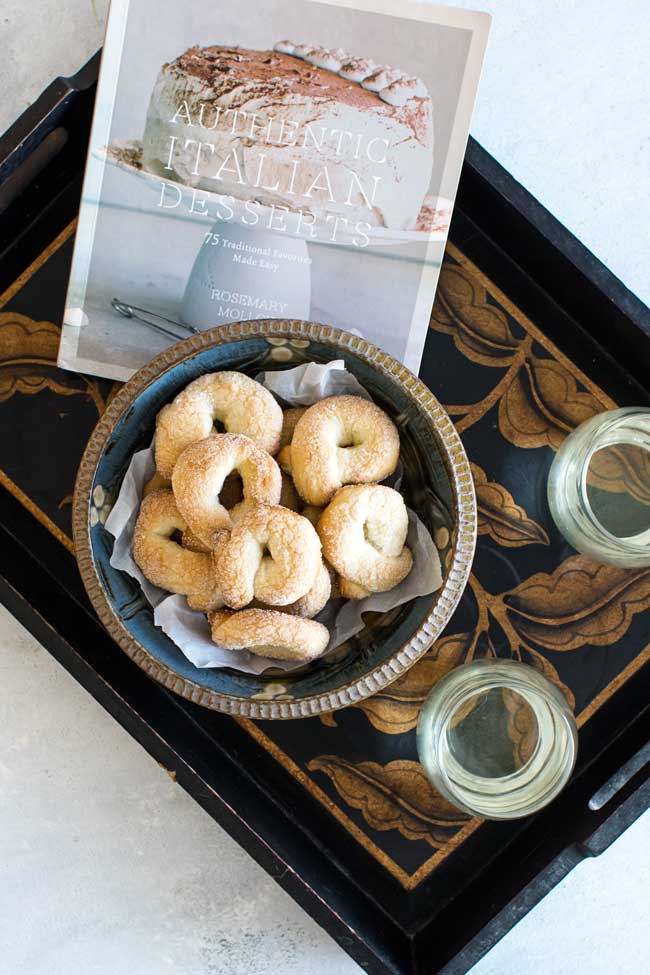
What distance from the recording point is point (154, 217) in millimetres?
768

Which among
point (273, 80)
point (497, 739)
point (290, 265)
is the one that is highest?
point (273, 80)

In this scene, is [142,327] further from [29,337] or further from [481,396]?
[481,396]

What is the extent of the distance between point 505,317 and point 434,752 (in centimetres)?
38

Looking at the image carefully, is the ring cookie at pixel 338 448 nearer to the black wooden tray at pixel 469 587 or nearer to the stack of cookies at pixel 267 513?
the stack of cookies at pixel 267 513

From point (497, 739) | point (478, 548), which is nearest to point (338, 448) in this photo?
point (478, 548)

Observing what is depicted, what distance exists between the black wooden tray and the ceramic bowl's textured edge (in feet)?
0.40

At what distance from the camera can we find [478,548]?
2.53 ft

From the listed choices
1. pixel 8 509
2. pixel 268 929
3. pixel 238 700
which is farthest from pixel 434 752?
pixel 8 509

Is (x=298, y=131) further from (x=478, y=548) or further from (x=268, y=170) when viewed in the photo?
(x=478, y=548)

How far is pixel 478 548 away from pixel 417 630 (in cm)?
16

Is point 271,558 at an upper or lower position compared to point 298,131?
lower

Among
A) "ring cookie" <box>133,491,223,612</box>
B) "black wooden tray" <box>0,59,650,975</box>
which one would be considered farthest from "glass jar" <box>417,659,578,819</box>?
"ring cookie" <box>133,491,223,612</box>

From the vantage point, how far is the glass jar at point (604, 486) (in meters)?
0.74

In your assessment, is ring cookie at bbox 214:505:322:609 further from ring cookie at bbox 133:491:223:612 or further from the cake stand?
the cake stand
